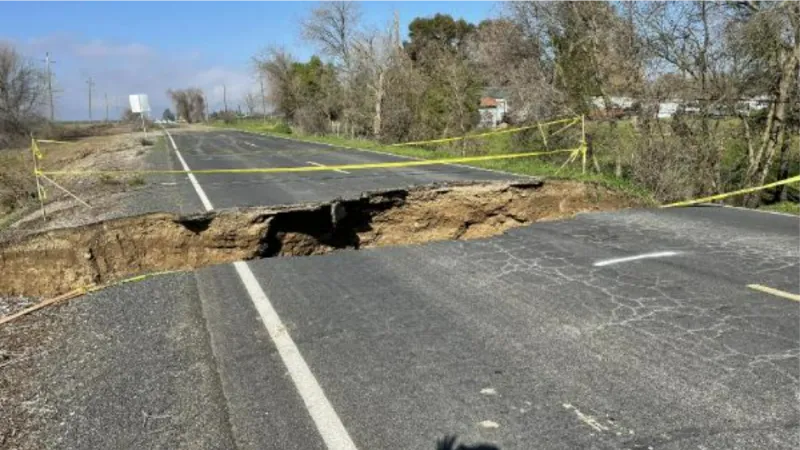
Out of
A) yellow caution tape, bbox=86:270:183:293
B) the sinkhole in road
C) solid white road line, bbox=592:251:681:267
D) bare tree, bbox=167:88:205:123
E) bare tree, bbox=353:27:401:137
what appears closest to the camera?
yellow caution tape, bbox=86:270:183:293

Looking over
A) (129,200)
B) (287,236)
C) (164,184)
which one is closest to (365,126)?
(164,184)

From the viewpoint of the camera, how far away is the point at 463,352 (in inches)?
182

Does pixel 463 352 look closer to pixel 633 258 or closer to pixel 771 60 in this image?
pixel 633 258

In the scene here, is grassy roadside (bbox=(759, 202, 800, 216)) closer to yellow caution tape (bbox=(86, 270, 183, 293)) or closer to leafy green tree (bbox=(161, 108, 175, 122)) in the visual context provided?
yellow caution tape (bbox=(86, 270, 183, 293))

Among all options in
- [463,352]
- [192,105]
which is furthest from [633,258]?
[192,105]

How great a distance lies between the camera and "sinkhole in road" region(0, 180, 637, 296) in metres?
7.36

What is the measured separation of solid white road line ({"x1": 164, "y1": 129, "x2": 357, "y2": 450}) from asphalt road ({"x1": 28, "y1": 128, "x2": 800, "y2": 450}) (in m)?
0.04

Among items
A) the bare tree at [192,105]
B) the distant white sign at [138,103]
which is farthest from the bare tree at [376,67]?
the bare tree at [192,105]

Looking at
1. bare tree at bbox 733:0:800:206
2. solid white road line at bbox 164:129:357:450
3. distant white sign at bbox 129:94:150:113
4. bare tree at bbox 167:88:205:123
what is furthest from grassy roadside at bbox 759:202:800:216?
bare tree at bbox 167:88:205:123

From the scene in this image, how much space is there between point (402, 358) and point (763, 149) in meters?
16.3

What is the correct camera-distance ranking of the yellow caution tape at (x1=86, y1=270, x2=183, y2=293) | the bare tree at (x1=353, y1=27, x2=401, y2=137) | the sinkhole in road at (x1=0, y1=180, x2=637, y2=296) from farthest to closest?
1. the bare tree at (x1=353, y1=27, x2=401, y2=137)
2. the sinkhole in road at (x1=0, y1=180, x2=637, y2=296)
3. the yellow caution tape at (x1=86, y1=270, x2=183, y2=293)

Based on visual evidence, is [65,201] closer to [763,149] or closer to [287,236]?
[287,236]

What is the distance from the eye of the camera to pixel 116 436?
11.8 feet

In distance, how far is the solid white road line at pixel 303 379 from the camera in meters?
3.53
